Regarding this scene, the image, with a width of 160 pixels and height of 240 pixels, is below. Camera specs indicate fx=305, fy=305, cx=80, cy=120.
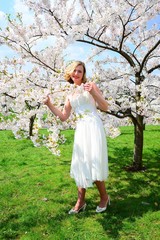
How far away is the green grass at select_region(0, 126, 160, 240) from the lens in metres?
4.89

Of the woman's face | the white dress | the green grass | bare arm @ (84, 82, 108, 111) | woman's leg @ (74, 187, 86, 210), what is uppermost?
the woman's face

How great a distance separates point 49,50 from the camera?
23.6ft

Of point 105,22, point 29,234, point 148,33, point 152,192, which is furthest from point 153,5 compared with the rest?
point 29,234

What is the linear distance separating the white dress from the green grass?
2.44 ft

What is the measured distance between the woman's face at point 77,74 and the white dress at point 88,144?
0.20 m

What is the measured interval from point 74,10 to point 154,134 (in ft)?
27.2

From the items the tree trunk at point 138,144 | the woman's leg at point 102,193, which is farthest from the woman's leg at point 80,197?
the tree trunk at point 138,144

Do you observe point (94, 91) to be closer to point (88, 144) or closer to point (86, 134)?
point (86, 134)

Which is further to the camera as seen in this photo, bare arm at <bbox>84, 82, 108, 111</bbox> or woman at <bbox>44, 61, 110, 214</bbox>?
woman at <bbox>44, 61, 110, 214</bbox>

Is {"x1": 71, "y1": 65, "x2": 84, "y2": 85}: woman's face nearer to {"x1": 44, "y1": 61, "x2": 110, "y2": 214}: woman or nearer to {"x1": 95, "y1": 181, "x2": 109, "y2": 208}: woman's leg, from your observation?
{"x1": 44, "y1": 61, "x2": 110, "y2": 214}: woman

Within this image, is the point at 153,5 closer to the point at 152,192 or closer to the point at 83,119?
the point at 83,119

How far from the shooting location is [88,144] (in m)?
5.19

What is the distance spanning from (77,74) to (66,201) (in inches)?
104

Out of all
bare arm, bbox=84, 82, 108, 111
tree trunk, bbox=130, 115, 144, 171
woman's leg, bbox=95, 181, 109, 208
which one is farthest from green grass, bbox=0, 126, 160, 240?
bare arm, bbox=84, 82, 108, 111
